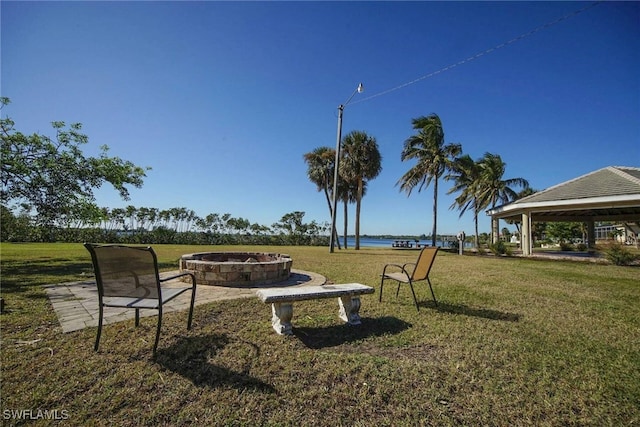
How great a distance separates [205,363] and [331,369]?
120cm

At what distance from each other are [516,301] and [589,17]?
6957 mm

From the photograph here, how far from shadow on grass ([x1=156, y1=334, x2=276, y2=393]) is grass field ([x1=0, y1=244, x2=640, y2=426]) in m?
0.01

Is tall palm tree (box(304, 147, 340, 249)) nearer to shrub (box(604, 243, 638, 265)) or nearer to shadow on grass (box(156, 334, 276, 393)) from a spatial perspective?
shrub (box(604, 243, 638, 265))

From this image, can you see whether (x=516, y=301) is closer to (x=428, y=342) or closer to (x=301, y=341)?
(x=428, y=342)

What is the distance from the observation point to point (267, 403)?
6.72ft

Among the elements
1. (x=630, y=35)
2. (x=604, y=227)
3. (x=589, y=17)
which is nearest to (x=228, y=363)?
(x=589, y=17)

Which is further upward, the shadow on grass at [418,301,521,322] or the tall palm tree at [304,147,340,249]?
the tall palm tree at [304,147,340,249]

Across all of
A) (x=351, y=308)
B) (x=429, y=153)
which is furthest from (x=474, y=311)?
(x=429, y=153)

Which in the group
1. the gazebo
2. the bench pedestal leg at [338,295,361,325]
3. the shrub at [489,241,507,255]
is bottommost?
the bench pedestal leg at [338,295,361,325]

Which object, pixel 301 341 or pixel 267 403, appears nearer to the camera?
pixel 267 403

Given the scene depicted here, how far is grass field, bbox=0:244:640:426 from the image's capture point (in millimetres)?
1951

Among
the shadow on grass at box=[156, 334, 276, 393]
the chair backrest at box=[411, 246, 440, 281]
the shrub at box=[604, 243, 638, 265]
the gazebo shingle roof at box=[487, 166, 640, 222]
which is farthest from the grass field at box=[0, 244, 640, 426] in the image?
the gazebo shingle roof at box=[487, 166, 640, 222]

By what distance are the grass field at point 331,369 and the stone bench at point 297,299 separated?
17 centimetres

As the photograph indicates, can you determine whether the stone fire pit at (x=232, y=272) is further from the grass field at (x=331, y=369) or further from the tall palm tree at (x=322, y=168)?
the tall palm tree at (x=322, y=168)
